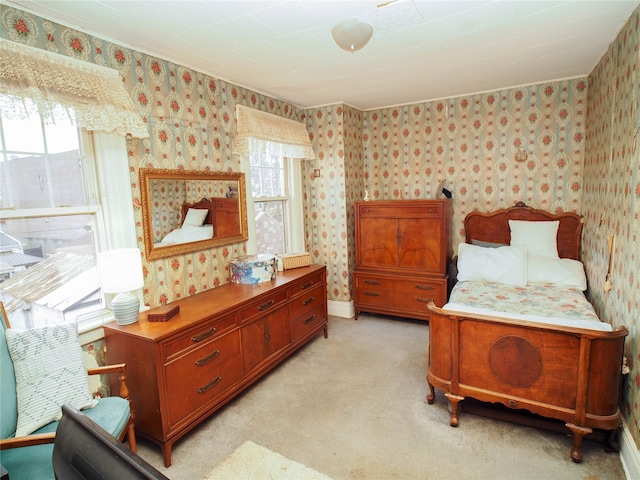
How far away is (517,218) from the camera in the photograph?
372cm

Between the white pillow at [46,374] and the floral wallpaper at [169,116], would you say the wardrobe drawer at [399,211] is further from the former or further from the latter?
the white pillow at [46,374]

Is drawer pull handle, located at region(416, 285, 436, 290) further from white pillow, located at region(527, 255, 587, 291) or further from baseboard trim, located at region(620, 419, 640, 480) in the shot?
baseboard trim, located at region(620, 419, 640, 480)

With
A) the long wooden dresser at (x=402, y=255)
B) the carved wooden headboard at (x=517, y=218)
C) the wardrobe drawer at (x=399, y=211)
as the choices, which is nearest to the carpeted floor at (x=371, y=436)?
the long wooden dresser at (x=402, y=255)

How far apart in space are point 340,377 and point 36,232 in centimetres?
229

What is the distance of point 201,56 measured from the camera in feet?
8.36

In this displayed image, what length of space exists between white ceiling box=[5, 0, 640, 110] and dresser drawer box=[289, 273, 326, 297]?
1798 millimetres

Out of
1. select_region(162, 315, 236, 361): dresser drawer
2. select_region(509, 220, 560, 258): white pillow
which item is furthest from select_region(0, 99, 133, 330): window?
select_region(509, 220, 560, 258): white pillow

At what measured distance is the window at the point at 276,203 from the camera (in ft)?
11.9

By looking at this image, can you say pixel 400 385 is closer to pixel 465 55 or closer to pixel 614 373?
pixel 614 373

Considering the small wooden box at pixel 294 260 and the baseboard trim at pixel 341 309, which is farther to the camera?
the baseboard trim at pixel 341 309

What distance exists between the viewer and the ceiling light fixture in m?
1.71

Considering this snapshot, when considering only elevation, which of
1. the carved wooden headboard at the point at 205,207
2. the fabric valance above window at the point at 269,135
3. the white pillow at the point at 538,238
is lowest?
the white pillow at the point at 538,238

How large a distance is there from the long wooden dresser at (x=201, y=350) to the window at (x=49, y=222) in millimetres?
349

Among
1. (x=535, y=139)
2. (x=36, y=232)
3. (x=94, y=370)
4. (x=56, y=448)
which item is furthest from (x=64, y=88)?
(x=535, y=139)
